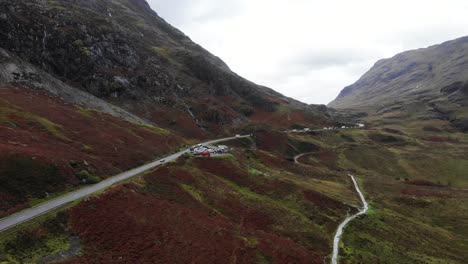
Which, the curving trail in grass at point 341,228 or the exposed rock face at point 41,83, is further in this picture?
the exposed rock face at point 41,83

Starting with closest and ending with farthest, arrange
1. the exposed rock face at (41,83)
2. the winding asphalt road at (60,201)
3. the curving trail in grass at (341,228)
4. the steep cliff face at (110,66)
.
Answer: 1. the winding asphalt road at (60,201)
2. the curving trail in grass at (341,228)
3. the exposed rock face at (41,83)
4. the steep cliff face at (110,66)

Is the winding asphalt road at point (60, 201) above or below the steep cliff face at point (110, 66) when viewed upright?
below

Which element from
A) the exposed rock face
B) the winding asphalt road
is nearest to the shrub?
the winding asphalt road

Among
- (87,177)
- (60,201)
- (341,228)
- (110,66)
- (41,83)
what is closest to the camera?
(60,201)

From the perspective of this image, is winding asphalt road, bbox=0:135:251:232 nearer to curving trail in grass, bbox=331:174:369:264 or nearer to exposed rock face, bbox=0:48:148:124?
curving trail in grass, bbox=331:174:369:264

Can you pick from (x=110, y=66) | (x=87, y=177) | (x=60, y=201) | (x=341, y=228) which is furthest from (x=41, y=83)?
(x=341, y=228)

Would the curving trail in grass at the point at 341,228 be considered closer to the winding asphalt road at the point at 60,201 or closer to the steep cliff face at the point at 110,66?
the winding asphalt road at the point at 60,201

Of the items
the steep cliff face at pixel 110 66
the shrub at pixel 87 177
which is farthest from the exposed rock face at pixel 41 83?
the shrub at pixel 87 177

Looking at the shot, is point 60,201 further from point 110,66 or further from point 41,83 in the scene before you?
point 110,66

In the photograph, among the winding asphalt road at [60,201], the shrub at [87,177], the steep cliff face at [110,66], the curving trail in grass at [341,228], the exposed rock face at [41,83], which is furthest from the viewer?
the steep cliff face at [110,66]

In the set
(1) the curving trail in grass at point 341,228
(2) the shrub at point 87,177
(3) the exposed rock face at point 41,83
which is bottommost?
(1) the curving trail in grass at point 341,228

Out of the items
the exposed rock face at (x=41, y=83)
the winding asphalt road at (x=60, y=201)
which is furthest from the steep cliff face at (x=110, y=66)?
the winding asphalt road at (x=60, y=201)

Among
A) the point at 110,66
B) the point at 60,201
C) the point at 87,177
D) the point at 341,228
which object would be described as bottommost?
the point at 341,228
